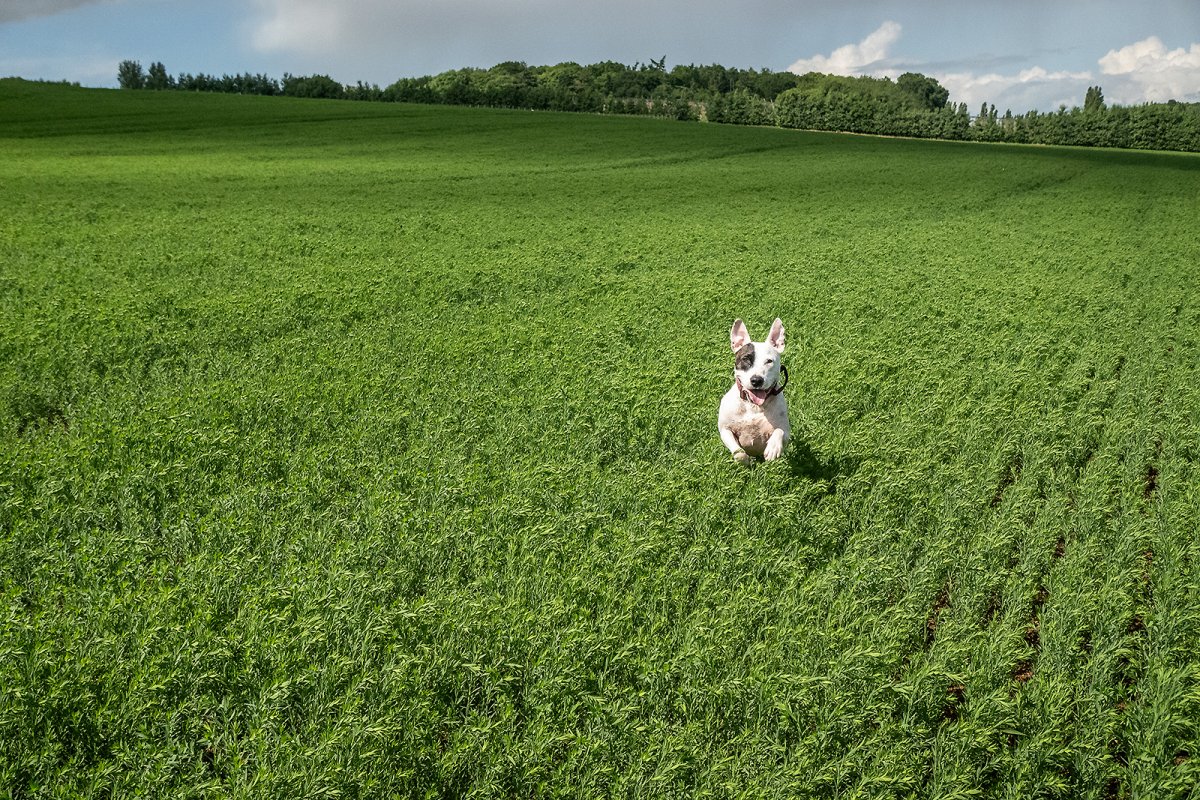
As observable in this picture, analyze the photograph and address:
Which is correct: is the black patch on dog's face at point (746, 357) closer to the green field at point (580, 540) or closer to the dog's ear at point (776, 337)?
the dog's ear at point (776, 337)

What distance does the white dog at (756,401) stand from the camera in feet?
22.3

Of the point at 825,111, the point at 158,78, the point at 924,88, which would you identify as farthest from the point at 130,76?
the point at 924,88

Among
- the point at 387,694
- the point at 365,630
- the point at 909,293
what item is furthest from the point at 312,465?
the point at 909,293

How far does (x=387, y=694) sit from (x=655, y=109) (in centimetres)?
11193

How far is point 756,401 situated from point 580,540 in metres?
1.99

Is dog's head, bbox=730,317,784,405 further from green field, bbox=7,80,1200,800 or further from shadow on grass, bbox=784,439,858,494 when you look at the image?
shadow on grass, bbox=784,439,858,494

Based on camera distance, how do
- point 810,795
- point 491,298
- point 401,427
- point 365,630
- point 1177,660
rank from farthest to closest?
point 491,298 < point 401,427 < point 1177,660 < point 365,630 < point 810,795

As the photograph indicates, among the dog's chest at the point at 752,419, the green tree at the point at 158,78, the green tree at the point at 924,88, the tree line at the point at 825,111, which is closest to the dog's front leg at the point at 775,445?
the dog's chest at the point at 752,419

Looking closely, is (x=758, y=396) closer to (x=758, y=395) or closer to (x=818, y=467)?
(x=758, y=395)

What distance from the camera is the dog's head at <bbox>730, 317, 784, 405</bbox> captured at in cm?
676

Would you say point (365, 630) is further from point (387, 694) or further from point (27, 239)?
point (27, 239)

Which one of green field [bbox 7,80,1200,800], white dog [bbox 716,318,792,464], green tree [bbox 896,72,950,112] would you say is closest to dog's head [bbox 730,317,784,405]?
white dog [bbox 716,318,792,464]

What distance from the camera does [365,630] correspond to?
5055 millimetres

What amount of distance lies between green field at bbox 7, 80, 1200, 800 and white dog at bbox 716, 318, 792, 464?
46cm
